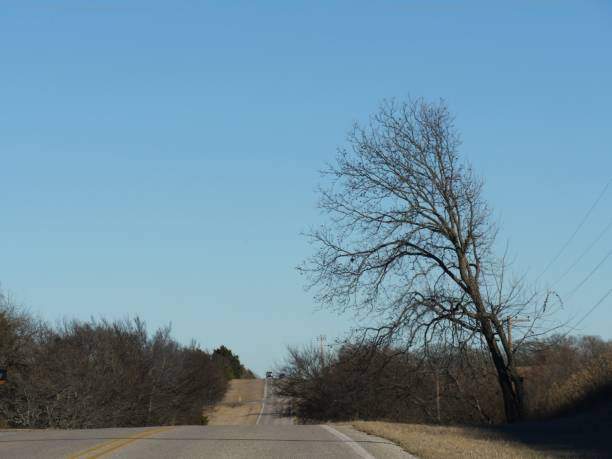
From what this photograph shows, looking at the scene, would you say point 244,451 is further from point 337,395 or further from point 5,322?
point 5,322

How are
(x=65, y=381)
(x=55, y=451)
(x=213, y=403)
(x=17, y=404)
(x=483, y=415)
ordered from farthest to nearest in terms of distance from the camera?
(x=213, y=403) < (x=65, y=381) < (x=17, y=404) < (x=483, y=415) < (x=55, y=451)

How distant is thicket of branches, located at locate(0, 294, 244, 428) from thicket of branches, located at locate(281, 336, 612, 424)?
9.97 metres

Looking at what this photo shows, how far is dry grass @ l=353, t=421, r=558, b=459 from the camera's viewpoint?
12438 mm

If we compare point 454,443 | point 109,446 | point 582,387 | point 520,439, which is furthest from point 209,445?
point 582,387

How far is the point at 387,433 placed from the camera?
16047 millimetres

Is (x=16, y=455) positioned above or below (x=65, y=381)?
below

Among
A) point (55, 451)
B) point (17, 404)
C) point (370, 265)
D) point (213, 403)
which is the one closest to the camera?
point (55, 451)

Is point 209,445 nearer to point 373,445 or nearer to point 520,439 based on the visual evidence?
point 373,445

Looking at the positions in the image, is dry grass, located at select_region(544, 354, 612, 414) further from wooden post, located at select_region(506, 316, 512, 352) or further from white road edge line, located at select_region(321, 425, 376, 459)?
white road edge line, located at select_region(321, 425, 376, 459)

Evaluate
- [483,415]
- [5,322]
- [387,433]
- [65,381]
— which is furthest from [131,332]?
[387,433]

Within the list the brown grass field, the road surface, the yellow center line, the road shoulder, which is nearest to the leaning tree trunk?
the brown grass field

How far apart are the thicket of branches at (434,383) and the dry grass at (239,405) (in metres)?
22.5

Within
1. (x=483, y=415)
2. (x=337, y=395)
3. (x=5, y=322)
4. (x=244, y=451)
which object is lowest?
(x=244, y=451)

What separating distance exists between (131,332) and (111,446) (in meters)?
43.3
